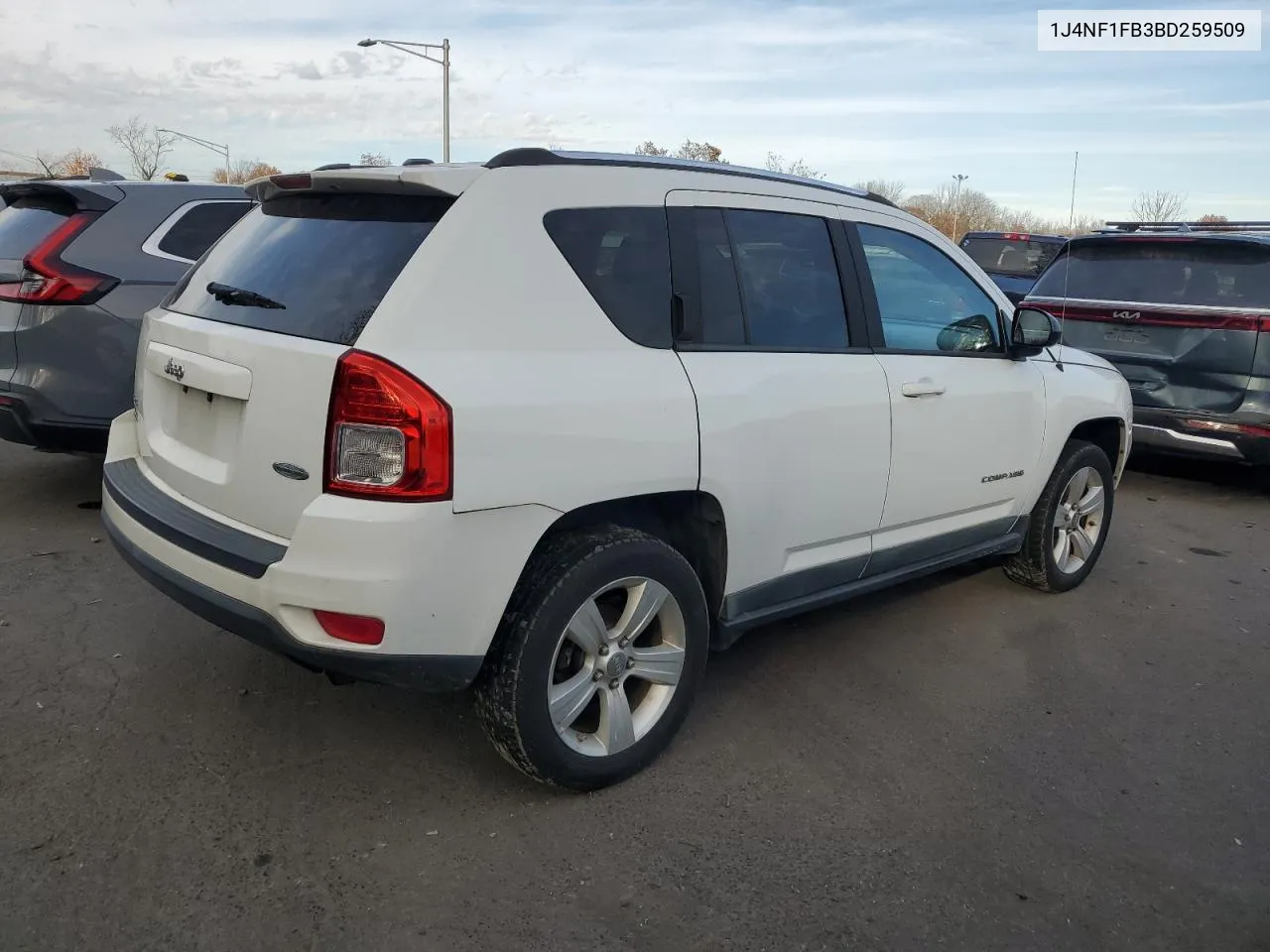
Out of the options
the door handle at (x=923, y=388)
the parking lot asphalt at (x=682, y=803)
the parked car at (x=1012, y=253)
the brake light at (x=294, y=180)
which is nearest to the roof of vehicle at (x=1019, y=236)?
the parked car at (x=1012, y=253)

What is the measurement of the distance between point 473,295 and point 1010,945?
7.03 ft

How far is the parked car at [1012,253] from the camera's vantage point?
14.6m

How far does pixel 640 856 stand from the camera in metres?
2.99

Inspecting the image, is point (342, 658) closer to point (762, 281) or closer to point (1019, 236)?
point (762, 281)

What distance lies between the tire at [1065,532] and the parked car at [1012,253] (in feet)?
31.5

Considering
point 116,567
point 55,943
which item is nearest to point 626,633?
point 55,943

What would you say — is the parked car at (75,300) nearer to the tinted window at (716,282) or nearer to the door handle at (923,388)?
the tinted window at (716,282)

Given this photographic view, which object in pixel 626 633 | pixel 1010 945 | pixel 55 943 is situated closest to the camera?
pixel 55 943

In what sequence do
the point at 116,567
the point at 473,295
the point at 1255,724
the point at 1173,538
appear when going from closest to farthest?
the point at 473,295
the point at 1255,724
the point at 116,567
the point at 1173,538

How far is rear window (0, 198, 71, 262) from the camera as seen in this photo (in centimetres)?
569

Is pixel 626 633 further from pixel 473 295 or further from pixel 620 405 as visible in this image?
pixel 473 295

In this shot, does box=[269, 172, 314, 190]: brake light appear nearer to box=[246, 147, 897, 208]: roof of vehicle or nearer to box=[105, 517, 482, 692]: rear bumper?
box=[246, 147, 897, 208]: roof of vehicle

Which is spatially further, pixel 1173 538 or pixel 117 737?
pixel 1173 538

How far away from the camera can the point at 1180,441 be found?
7152 millimetres
